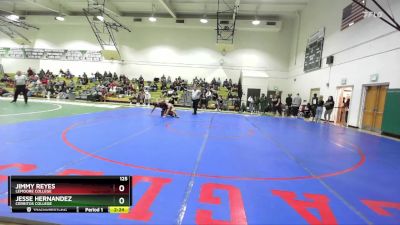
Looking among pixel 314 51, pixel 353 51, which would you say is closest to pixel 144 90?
pixel 314 51

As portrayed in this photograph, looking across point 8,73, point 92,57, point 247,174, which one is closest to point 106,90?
point 92,57

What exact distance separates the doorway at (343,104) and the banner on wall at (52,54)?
22.9 meters

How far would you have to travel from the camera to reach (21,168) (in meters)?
3.69

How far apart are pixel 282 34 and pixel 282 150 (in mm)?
21813

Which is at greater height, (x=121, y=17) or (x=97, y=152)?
(x=121, y=17)

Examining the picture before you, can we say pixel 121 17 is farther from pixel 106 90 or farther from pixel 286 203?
pixel 286 203

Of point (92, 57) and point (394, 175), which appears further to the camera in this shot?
point (92, 57)

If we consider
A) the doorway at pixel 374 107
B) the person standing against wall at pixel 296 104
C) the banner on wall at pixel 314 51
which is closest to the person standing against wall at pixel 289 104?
the person standing against wall at pixel 296 104

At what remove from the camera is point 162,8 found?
24406mm

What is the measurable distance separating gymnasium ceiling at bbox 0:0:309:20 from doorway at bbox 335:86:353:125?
9338 millimetres

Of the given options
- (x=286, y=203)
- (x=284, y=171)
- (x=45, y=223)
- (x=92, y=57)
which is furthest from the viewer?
(x=92, y=57)

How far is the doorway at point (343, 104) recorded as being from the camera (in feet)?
47.2

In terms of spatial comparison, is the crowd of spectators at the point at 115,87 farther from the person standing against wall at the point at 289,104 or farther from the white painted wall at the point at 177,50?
the person standing against wall at the point at 289,104

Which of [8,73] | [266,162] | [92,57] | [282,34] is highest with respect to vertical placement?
[282,34]
